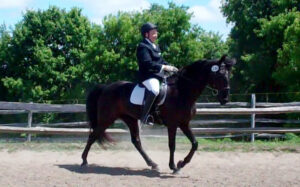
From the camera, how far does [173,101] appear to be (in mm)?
6801

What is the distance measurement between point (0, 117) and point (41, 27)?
22.4 feet

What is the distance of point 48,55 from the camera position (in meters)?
27.4

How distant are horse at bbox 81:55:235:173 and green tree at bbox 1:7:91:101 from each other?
19326mm

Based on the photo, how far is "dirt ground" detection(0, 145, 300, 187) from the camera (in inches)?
235

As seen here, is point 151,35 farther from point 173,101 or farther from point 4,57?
point 4,57

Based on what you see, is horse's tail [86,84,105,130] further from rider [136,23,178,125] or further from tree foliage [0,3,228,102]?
tree foliage [0,3,228,102]

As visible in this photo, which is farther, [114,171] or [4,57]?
[4,57]

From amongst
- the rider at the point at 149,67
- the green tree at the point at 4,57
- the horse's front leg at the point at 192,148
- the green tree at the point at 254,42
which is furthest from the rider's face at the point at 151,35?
the green tree at the point at 4,57

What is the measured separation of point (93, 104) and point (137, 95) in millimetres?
1227

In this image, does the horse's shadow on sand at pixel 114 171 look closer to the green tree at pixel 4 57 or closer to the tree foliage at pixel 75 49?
the tree foliage at pixel 75 49

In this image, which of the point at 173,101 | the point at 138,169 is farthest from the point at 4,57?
the point at 173,101

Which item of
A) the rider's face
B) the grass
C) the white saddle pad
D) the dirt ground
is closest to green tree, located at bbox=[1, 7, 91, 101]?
the grass

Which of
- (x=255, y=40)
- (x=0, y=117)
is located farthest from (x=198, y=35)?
→ (x=0, y=117)

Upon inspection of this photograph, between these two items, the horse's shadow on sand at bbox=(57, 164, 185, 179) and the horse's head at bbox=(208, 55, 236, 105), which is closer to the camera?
the horse's head at bbox=(208, 55, 236, 105)
